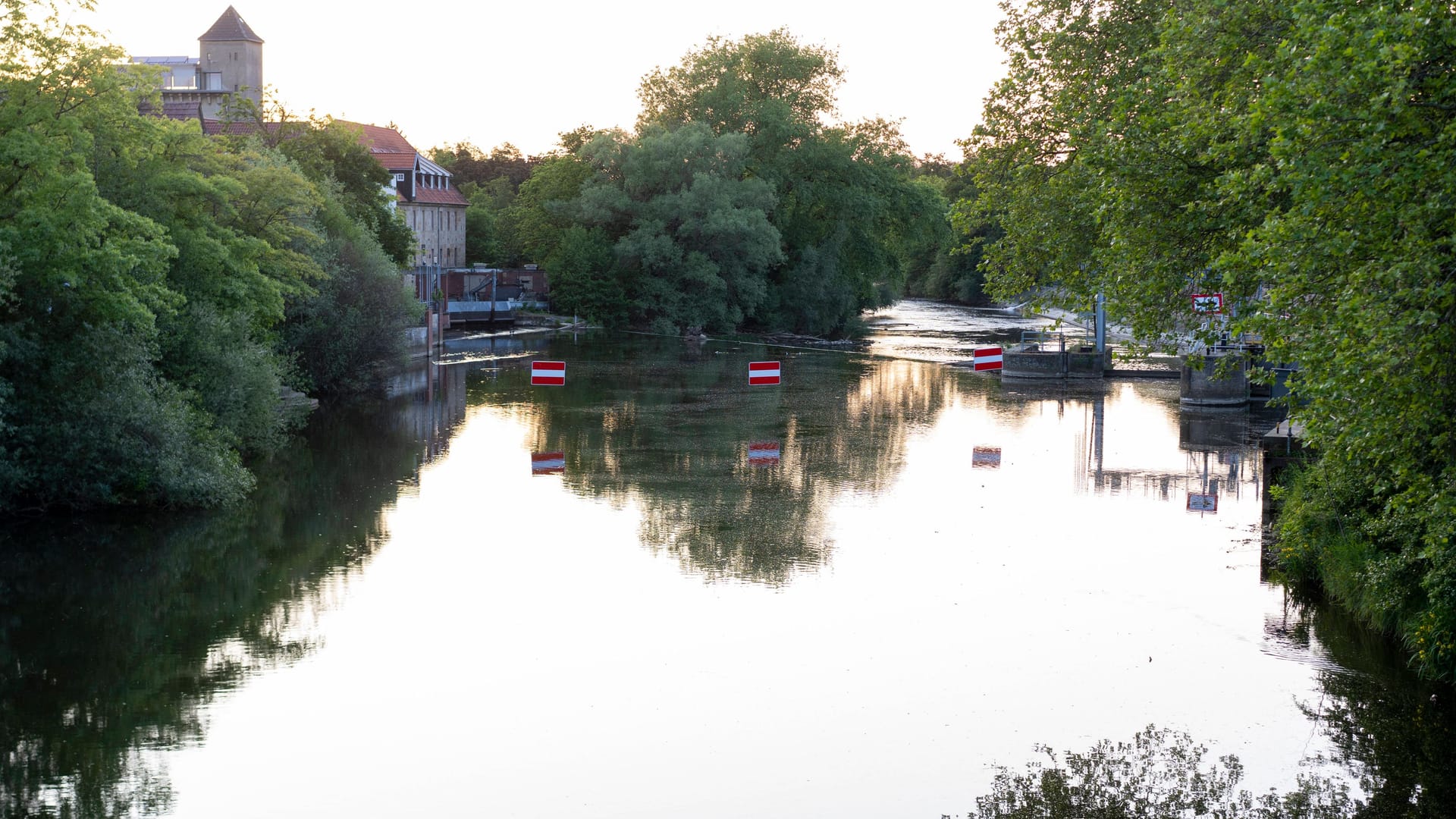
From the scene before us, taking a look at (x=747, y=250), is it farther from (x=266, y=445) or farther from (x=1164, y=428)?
(x=266, y=445)

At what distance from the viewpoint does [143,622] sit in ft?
54.4

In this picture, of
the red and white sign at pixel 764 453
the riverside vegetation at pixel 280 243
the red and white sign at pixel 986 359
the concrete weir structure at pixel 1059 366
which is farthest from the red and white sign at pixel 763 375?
the red and white sign at pixel 764 453

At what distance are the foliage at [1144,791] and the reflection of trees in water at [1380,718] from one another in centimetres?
49

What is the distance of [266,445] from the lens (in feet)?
90.7

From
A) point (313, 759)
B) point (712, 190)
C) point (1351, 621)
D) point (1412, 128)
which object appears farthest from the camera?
point (712, 190)

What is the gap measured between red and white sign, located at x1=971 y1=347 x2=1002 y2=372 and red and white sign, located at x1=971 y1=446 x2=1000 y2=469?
18.3m

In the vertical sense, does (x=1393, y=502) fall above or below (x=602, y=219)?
below

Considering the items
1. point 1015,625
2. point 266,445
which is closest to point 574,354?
point 266,445

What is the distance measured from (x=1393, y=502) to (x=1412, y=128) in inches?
115

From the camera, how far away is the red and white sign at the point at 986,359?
4850cm

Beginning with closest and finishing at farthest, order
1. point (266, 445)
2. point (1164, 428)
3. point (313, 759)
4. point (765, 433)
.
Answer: point (313, 759), point (266, 445), point (765, 433), point (1164, 428)

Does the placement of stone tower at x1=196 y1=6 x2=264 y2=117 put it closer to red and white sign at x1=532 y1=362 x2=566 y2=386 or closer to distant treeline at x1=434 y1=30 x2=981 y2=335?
distant treeline at x1=434 y1=30 x2=981 y2=335

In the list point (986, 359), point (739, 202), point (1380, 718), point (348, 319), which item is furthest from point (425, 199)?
point (1380, 718)

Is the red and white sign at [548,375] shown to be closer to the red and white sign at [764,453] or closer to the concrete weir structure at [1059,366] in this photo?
the red and white sign at [764,453]
